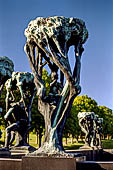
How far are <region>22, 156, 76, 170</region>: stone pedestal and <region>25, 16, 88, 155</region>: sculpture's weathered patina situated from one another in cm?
39

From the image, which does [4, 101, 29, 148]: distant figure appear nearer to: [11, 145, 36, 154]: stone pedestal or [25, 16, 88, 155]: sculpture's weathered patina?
[11, 145, 36, 154]: stone pedestal

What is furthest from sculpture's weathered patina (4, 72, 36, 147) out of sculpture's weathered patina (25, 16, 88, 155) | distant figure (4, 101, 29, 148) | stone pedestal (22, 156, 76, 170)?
stone pedestal (22, 156, 76, 170)

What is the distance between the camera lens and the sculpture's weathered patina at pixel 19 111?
32.0ft

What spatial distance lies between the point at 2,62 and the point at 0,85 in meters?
0.90

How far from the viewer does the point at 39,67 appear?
21.2 feet

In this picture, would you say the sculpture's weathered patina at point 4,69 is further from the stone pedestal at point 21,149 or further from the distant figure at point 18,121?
the stone pedestal at point 21,149

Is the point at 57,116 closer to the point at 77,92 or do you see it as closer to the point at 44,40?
the point at 77,92

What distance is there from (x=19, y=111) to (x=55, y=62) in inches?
185

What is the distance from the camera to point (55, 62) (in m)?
5.98

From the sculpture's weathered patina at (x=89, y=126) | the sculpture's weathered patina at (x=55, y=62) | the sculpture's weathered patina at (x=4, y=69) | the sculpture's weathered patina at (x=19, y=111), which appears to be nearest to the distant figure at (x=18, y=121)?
the sculpture's weathered patina at (x=19, y=111)

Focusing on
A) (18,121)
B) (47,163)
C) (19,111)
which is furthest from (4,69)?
(47,163)

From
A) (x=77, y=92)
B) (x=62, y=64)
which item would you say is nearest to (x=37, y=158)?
(x=77, y=92)

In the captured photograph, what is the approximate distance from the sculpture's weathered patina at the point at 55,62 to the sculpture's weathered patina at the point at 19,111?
3.88 meters

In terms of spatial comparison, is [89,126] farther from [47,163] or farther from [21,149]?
[47,163]
